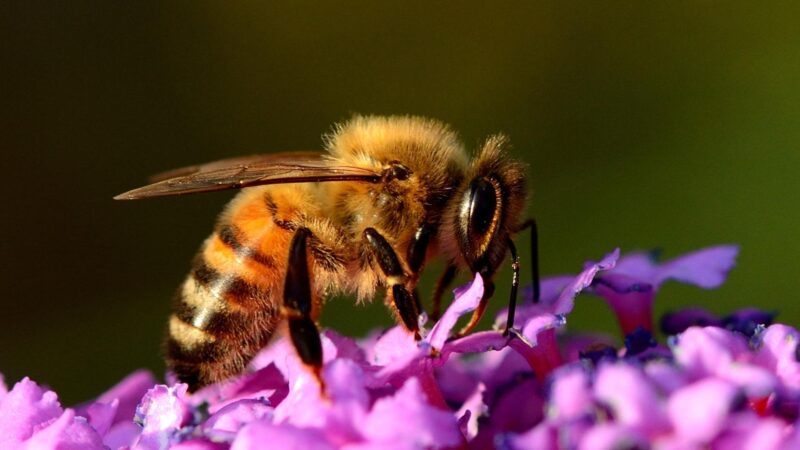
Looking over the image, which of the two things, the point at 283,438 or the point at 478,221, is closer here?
the point at 283,438

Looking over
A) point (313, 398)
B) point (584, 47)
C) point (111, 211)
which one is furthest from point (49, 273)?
point (313, 398)

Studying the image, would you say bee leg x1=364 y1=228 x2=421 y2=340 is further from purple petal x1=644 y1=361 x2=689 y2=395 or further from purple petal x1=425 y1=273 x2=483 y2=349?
purple petal x1=644 y1=361 x2=689 y2=395

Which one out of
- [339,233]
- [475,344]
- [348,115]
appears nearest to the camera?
[475,344]

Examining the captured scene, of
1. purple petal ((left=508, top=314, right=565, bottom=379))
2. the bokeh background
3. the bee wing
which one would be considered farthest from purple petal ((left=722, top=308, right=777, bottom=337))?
the bokeh background

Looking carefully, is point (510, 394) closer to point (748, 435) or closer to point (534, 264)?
point (534, 264)

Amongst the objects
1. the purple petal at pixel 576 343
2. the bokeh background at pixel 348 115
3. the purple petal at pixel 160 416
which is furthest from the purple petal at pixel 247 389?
the bokeh background at pixel 348 115

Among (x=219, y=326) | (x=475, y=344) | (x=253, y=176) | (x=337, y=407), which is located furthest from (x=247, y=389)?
(x=337, y=407)
